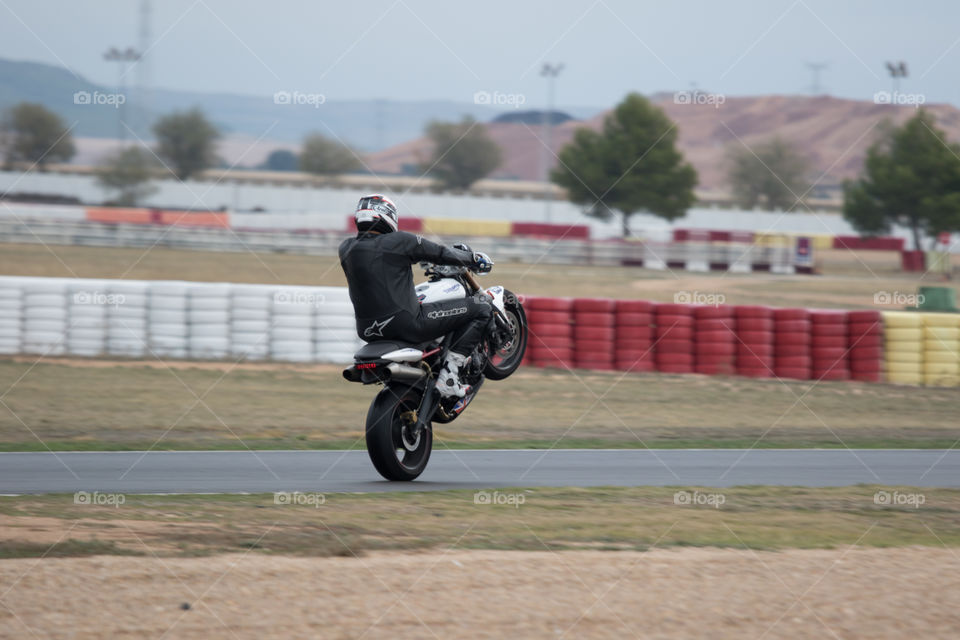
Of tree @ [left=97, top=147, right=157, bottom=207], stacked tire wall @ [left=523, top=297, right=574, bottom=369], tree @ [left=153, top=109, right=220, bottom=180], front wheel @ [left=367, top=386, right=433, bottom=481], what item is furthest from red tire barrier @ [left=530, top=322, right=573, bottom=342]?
tree @ [left=153, top=109, right=220, bottom=180]

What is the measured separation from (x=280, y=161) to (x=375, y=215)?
110 metres

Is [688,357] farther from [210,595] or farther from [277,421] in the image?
[210,595]

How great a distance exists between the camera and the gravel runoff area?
546 centimetres

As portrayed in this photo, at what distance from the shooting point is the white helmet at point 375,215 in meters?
8.89

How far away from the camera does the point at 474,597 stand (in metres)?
5.89

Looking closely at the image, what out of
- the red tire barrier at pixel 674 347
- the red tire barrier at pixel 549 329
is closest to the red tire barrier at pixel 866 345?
the red tire barrier at pixel 674 347

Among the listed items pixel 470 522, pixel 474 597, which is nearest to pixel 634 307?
pixel 470 522

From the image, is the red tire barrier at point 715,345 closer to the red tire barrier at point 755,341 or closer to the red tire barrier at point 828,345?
the red tire barrier at point 755,341

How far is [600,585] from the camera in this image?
617cm

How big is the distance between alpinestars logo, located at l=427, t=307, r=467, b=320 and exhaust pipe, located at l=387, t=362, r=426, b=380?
19.7 inches

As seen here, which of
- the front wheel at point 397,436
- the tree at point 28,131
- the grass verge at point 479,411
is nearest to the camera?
the front wheel at point 397,436

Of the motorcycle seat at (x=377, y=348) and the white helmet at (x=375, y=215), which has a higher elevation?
the white helmet at (x=375, y=215)

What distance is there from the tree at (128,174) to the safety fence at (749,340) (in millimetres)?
40645

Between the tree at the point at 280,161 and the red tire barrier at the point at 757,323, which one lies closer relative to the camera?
the red tire barrier at the point at 757,323
